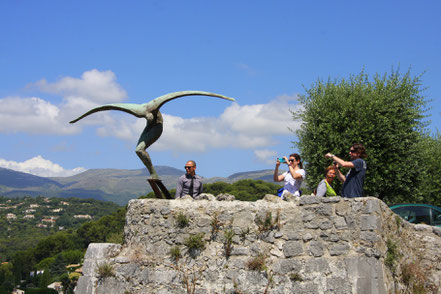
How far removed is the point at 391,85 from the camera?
21781 millimetres

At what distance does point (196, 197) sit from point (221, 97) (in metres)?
2.50

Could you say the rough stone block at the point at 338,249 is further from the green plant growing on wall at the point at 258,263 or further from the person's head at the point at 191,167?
the person's head at the point at 191,167

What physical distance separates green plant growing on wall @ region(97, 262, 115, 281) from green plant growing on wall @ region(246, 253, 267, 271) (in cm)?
287

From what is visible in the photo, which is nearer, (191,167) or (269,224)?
(269,224)

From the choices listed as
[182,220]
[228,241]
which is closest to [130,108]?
[182,220]

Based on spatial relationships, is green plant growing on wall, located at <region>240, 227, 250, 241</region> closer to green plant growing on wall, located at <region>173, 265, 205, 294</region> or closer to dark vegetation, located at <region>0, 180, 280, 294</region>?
green plant growing on wall, located at <region>173, 265, 205, 294</region>

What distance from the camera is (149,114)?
10.3m

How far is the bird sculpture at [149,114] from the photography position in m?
10.3

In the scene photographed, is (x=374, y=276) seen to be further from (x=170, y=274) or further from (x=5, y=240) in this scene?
(x=5, y=240)

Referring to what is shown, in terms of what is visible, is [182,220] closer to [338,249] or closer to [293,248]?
[293,248]

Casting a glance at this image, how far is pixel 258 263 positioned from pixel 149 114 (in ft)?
14.0

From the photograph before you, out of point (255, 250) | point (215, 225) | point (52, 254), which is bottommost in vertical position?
point (52, 254)

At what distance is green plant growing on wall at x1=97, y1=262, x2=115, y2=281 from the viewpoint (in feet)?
29.9

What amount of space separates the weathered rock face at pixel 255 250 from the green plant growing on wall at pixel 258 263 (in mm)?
20
